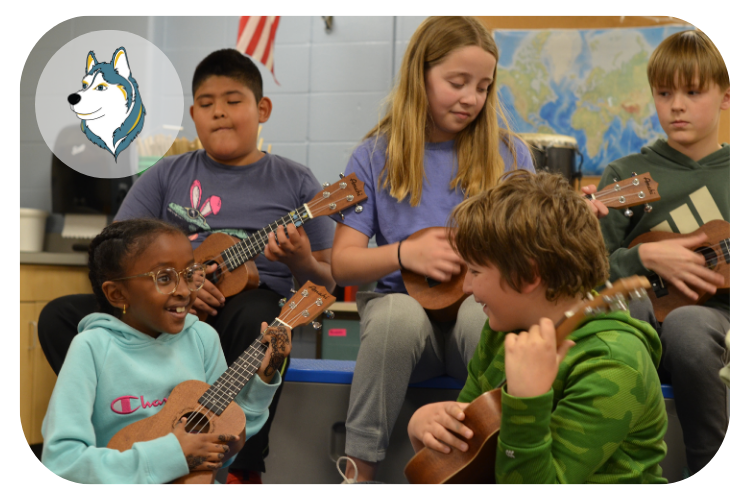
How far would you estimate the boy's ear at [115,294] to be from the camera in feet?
3.19

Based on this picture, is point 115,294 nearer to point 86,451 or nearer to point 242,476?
point 86,451

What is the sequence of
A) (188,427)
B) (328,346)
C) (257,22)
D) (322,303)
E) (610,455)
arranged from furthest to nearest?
(328,346) → (257,22) → (322,303) → (188,427) → (610,455)

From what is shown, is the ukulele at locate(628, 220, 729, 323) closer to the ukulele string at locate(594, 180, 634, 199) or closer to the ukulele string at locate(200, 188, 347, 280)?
the ukulele string at locate(594, 180, 634, 199)

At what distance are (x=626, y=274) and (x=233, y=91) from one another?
83 cm

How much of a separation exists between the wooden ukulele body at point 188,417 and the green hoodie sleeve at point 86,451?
0.05 ft

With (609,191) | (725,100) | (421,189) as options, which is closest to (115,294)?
(421,189)

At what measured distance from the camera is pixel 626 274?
1.13 metres

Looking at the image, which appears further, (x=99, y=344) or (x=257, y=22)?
(x=257, y=22)

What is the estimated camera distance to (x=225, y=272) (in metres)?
1.22

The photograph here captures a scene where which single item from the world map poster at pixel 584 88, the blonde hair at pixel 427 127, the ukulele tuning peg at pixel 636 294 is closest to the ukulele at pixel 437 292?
the blonde hair at pixel 427 127

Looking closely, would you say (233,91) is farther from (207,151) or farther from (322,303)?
(322,303)

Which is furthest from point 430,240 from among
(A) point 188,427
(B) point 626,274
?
(A) point 188,427

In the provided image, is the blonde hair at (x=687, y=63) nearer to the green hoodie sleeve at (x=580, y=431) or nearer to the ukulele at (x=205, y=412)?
the green hoodie sleeve at (x=580, y=431)

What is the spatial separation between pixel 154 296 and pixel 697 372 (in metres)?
0.86
